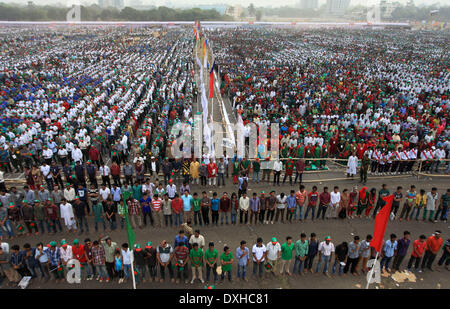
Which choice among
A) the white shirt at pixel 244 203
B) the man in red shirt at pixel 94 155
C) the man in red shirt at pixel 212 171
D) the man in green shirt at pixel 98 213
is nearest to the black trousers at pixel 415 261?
the white shirt at pixel 244 203

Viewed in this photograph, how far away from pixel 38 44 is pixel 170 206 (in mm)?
57108

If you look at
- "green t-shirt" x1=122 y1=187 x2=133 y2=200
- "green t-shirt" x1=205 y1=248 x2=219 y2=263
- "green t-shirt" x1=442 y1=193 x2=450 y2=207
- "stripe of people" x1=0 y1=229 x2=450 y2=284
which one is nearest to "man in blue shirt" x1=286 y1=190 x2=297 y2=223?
"stripe of people" x1=0 y1=229 x2=450 y2=284

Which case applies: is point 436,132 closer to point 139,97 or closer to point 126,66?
point 139,97

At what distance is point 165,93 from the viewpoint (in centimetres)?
2047

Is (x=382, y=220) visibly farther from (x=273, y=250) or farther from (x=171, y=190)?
(x=171, y=190)

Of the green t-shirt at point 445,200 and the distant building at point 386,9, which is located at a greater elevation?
Result: the distant building at point 386,9

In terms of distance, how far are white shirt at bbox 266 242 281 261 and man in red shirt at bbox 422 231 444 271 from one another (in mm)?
3509

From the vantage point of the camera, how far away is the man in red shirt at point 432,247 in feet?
20.9

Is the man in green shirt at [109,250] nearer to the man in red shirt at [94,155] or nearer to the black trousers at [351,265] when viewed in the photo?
the black trousers at [351,265]

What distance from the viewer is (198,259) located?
6.14m

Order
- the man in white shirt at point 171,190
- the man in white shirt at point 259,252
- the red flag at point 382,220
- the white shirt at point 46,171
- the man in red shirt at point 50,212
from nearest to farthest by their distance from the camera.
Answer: the red flag at point 382,220 < the man in white shirt at point 259,252 < the man in red shirt at point 50,212 < the man in white shirt at point 171,190 < the white shirt at point 46,171

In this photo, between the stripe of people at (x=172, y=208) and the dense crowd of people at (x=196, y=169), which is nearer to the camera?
the dense crowd of people at (x=196, y=169)

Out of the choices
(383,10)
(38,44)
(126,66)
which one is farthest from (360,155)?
(383,10)

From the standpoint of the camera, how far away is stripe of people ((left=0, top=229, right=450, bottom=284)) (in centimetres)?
613
